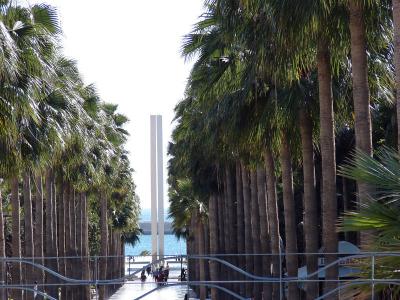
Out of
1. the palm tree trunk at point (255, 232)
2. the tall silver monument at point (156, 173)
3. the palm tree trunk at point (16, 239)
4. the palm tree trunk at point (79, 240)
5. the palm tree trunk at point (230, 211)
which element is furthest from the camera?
the tall silver monument at point (156, 173)

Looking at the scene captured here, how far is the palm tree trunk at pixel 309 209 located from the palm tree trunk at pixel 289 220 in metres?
1.86

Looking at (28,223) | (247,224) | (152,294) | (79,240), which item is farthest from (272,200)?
(152,294)

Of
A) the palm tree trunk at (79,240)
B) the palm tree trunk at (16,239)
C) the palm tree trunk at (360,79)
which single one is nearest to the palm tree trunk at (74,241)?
the palm tree trunk at (79,240)

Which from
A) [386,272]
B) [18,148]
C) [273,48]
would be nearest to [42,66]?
[18,148]

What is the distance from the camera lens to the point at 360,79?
1558cm

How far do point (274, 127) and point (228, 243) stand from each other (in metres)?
23.0

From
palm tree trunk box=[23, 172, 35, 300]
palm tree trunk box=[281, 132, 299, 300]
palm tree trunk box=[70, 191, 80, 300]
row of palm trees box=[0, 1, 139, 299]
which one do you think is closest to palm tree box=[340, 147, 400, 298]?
row of palm trees box=[0, 1, 139, 299]

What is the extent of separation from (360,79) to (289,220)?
8891mm

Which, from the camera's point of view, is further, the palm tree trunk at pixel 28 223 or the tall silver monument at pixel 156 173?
the tall silver monument at pixel 156 173

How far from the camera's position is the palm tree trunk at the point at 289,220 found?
23.4 metres

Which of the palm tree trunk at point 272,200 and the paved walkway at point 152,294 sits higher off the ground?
the palm tree trunk at point 272,200

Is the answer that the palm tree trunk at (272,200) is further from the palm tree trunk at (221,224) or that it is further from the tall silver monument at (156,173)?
the tall silver monument at (156,173)

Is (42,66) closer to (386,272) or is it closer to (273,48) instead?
(273,48)

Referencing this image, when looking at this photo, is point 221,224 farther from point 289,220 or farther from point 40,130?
point 40,130
